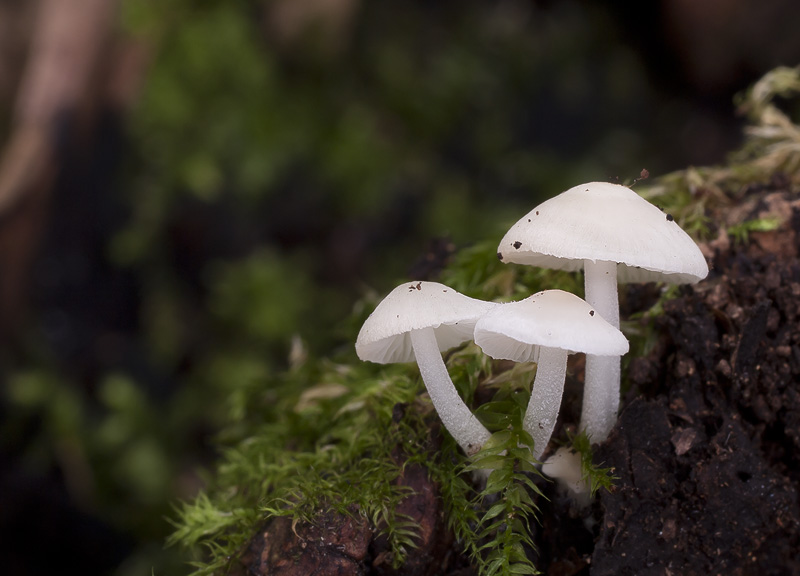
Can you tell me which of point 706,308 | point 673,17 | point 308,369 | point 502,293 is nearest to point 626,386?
point 706,308

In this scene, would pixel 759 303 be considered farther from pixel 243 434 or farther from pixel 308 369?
pixel 243 434

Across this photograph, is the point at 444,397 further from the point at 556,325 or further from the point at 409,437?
the point at 556,325

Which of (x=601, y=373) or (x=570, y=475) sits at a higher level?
(x=601, y=373)

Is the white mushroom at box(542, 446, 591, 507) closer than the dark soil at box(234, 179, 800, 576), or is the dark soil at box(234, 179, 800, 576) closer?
the dark soil at box(234, 179, 800, 576)

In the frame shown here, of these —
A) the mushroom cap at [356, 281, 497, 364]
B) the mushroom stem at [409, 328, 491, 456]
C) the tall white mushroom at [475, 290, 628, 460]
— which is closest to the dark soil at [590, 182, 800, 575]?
the tall white mushroom at [475, 290, 628, 460]

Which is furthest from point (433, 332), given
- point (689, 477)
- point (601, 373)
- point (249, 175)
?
point (249, 175)

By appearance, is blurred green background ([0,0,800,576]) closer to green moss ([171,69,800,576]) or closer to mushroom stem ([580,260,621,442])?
green moss ([171,69,800,576])

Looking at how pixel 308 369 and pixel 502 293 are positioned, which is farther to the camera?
pixel 308 369
